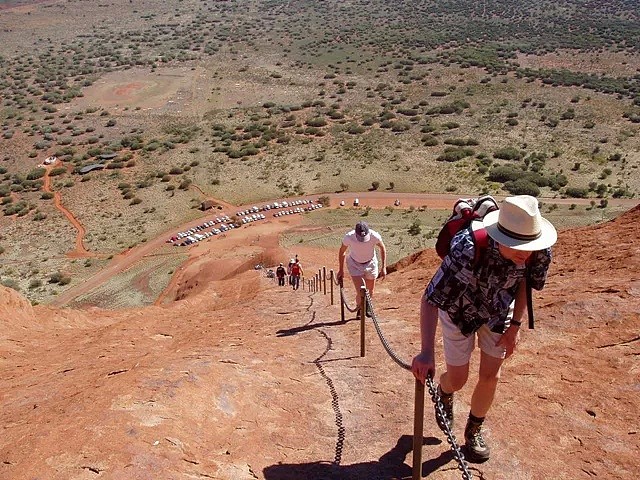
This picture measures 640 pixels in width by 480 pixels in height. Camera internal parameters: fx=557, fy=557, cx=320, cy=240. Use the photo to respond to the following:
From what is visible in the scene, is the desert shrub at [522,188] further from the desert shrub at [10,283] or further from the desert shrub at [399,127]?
the desert shrub at [10,283]

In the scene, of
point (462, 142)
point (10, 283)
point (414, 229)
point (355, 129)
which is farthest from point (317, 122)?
point (10, 283)

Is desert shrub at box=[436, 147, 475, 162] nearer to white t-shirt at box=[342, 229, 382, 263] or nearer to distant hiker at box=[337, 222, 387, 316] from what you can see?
distant hiker at box=[337, 222, 387, 316]

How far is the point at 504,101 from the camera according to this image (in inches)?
2058

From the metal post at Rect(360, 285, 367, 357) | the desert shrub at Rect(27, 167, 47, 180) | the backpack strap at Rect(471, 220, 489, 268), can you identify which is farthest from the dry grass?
the backpack strap at Rect(471, 220, 489, 268)

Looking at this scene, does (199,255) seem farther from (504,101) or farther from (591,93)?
(591,93)

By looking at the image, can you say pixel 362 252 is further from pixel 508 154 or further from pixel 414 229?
pixel 508 154

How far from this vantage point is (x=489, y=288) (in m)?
4.12

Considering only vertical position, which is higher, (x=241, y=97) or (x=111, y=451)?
(x=111, y=451)

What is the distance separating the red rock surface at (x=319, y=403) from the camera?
493 centimetres

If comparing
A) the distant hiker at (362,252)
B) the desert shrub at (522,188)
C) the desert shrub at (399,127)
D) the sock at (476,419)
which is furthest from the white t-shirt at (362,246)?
the desert shrub at (399,127)

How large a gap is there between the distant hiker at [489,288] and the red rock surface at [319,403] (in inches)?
47.9

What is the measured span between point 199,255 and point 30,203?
17.0m

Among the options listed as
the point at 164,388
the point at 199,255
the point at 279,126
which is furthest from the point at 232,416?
the point at 279,126

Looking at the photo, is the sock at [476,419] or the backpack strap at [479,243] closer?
the backpack strap at [479,243]
